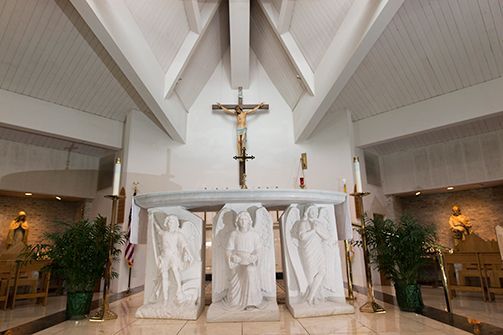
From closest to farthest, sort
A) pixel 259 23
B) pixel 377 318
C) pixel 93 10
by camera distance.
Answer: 1. pixel 377 318
2. pixel 93 10
3. pixel 259 23

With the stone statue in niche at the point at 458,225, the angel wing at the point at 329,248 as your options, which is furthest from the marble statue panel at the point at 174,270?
the stone statue in niche at the point at 458,225

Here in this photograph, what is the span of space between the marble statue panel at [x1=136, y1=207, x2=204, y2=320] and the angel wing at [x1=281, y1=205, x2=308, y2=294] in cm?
83

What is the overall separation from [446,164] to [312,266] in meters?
6.31

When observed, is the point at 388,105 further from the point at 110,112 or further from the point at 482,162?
the point at 110,112

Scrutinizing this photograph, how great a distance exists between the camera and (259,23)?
7777 millimetres

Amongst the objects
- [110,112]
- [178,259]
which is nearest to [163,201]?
[178,259]

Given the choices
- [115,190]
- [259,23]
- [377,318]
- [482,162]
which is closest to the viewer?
[377,318]

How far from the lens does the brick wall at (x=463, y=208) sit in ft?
25.8

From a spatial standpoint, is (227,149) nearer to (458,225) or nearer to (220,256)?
(220,256)

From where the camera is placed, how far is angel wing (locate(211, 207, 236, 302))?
2.94m

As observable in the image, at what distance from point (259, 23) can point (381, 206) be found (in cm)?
550

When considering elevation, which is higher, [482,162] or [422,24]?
[422,24]

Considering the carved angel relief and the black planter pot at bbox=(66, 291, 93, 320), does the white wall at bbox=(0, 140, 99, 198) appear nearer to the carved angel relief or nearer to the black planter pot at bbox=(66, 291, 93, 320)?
the black planter pot at bbox=(66, 291, 93, 320)

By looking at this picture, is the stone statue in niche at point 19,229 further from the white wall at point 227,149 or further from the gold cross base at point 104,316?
Answer: the gold cross base at point 104,316
